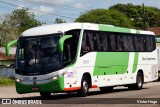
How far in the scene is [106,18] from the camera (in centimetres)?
9869

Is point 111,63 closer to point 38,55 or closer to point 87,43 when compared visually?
point 87,43

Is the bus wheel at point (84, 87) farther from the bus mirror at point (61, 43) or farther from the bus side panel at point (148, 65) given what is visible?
the bus side panel at point (148, 65)

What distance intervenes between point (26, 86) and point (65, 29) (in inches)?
116

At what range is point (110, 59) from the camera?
953 inches

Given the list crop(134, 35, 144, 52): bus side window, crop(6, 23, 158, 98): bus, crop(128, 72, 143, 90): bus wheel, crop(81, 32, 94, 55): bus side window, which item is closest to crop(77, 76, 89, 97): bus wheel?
crop(6, 23, 158, 98): bus

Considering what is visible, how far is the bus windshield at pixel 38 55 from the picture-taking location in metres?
20.1

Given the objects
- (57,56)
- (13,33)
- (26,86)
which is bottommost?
(13,33)

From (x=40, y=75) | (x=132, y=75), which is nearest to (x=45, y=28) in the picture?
(x=40, y=75)

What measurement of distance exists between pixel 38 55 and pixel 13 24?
72.8 metres

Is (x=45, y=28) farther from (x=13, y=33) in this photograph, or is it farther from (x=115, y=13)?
(x=115, y=13)

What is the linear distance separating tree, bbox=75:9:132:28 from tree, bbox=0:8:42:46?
14533 millimetres

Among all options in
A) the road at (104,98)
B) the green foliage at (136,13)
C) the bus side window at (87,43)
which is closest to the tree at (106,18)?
the green foliage at (136,13)

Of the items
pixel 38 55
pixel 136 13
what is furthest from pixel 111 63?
pixel 136 13

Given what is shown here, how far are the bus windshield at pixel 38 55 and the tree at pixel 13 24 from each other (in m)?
60.1
